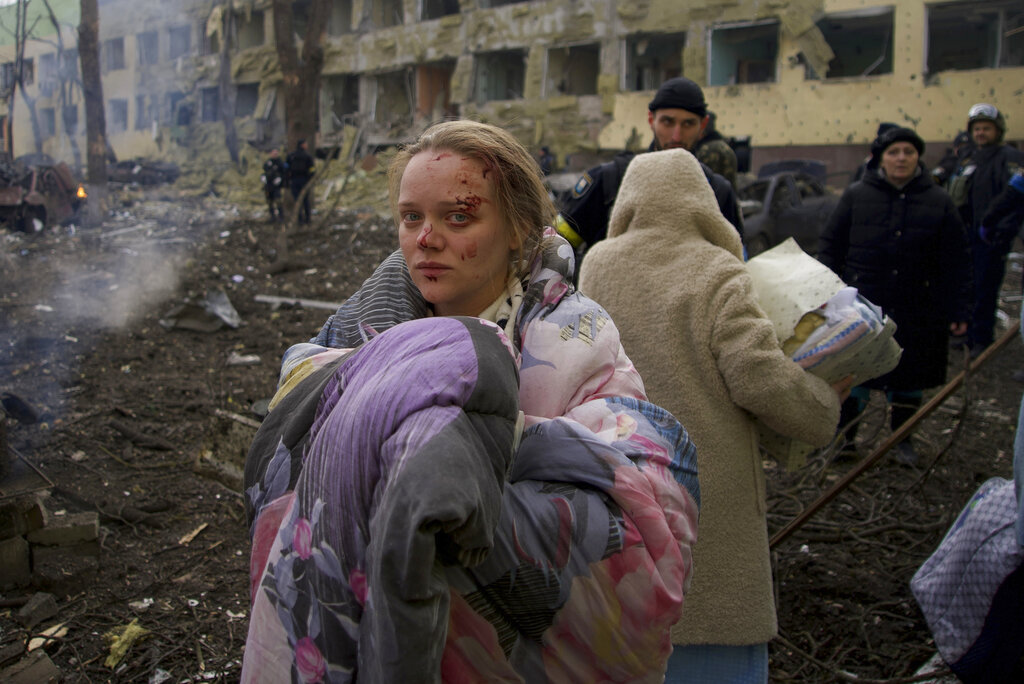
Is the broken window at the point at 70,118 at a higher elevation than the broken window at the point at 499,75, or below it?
below

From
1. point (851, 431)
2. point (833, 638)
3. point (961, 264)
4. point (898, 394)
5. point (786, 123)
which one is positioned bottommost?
point (833, 638)

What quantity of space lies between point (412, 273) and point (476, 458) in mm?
569

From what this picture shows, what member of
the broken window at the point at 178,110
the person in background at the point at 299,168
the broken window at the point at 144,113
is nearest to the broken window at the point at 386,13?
the broken window at the point at 178,110

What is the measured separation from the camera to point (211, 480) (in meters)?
4.15

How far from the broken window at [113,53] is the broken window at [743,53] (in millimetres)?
16105

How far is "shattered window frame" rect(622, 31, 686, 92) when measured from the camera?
23984 millimetres

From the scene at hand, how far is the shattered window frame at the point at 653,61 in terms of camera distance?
944 inches

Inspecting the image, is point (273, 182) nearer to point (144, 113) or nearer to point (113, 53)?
point (113, 53)

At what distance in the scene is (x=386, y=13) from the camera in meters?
29.8

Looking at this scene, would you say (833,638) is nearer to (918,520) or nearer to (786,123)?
(918,520)

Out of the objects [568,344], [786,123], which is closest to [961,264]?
[568,344]

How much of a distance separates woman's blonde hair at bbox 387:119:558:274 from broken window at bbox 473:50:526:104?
2662 centimetres

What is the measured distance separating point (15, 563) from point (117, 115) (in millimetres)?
29999

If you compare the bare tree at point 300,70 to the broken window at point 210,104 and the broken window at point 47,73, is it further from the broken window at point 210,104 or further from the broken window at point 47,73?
the broken window at point 210,104
